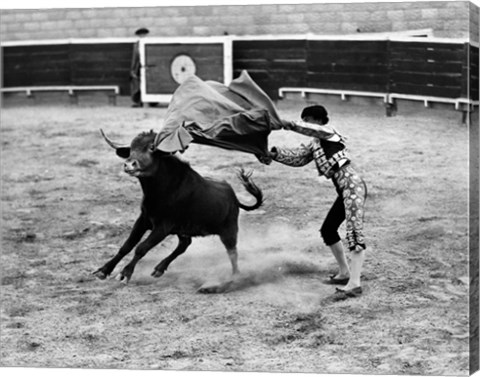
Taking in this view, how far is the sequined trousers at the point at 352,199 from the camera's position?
7605 millimetres

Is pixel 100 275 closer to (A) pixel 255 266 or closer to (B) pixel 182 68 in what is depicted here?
(A) pixel 255 266

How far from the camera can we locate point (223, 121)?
24.7 feet

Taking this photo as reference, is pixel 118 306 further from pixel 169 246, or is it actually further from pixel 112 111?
pixel 112 111

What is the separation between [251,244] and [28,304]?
1.19 meters

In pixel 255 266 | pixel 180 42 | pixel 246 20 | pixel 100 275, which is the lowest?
pixel 100 275

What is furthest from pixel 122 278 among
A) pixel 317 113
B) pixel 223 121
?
pixel 317 113

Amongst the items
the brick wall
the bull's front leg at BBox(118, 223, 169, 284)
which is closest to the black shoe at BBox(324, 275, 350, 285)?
the bull's front leg at BBox(118, 223, 169, 284)

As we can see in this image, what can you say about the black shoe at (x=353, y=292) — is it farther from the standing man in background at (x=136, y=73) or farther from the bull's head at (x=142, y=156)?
the standing man in background at (x=136, y=73)

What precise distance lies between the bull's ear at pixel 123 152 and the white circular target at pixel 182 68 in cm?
58

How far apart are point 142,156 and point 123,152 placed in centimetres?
19

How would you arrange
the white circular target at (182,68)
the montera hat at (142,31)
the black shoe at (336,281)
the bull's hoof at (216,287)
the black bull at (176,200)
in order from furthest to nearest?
the montera hat at (142,31), the white circular target at (182,68), the bull's hoof at (216,287), the black shoe at (336,281), the black bull at (176,200)

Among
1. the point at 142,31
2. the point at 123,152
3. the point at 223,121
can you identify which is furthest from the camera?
the point at 142,31

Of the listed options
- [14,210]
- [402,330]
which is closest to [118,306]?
[14,210]

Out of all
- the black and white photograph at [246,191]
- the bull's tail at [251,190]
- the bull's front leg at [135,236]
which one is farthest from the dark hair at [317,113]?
the bull's front leg at [135,236]
